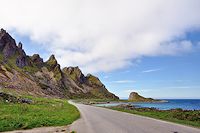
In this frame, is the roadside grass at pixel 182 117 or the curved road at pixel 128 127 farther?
the roadside grass at pixel 182 117

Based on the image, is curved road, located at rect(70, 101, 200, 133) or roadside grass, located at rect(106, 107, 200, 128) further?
roadside grass, located at rect(106, 107, 200, 128)

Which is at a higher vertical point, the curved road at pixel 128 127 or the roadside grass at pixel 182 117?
the roadside grass at pixel 182 117

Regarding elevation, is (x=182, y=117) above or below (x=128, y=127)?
above

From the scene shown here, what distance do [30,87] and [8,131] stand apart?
425 ft

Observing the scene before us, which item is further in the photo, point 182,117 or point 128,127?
point 182,117

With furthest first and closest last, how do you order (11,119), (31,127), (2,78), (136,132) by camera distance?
1. (2,78)
2. (11,119)
3. (31,127)
4. (136,132)

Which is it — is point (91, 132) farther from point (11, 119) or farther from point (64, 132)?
point (11, 119)

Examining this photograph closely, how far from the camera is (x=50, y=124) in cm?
2331

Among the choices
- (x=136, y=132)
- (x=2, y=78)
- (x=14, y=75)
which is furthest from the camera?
(x=14, y=75)

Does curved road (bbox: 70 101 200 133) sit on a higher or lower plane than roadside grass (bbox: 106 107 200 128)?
lower

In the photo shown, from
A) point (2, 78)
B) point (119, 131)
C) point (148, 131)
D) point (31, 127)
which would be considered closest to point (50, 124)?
point (31, 127)

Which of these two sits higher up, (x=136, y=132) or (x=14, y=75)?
(x=14, y=75)

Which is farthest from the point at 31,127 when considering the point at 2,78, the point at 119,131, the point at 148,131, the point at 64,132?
the point at 2,78

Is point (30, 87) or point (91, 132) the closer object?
point (91, 132)
